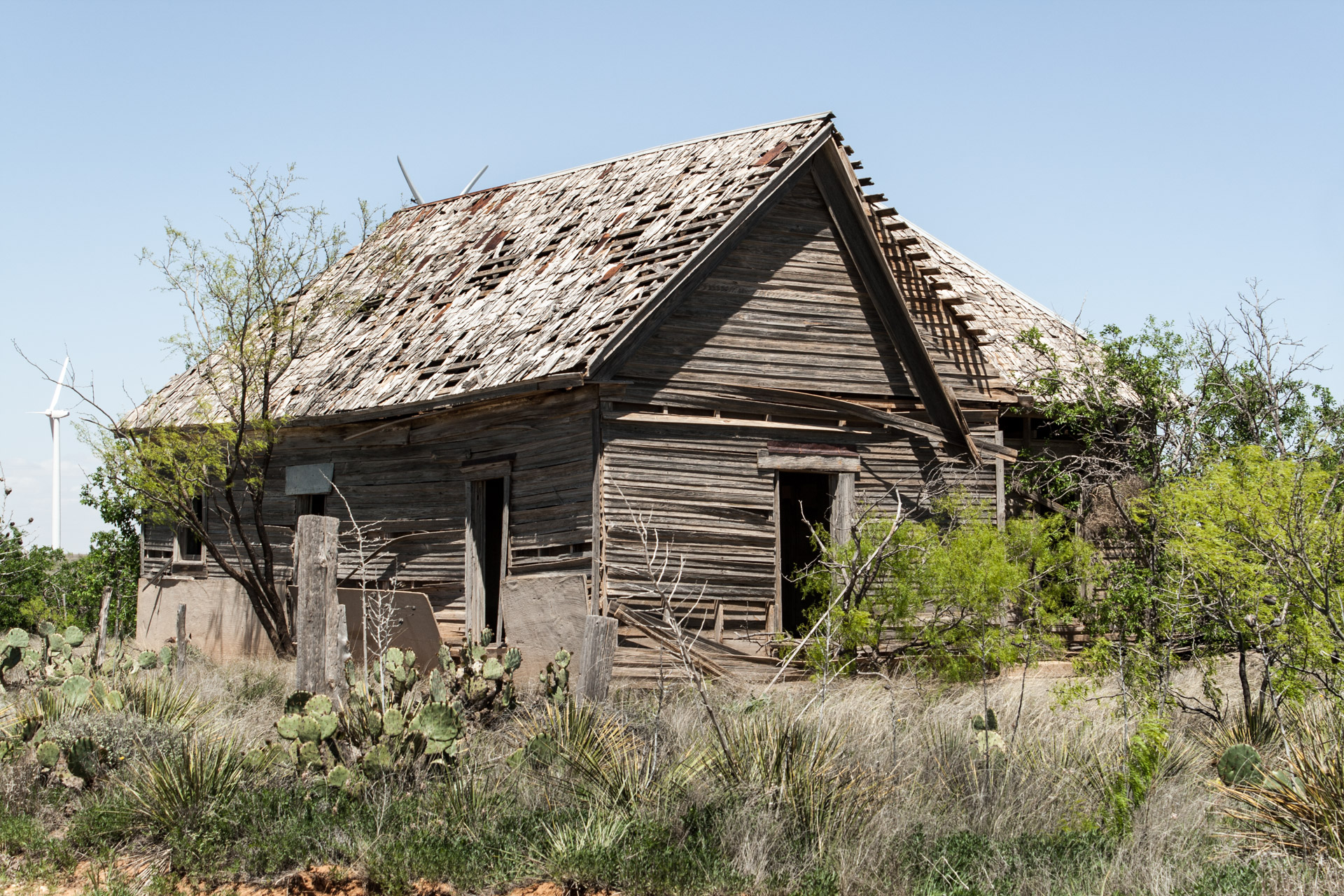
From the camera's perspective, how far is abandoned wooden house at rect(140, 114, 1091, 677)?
12.2 metres

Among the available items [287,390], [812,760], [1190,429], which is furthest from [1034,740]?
[287,390]

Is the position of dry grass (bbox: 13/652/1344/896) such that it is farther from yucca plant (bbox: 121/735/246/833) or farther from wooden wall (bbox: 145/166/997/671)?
wooden wall (bbox: 145/166/997/671)

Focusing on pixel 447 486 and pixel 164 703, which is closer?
pixel 164 703

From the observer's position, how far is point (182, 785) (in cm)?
741

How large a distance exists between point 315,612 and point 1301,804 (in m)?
6.10

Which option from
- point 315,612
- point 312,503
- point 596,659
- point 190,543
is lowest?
point 596,659

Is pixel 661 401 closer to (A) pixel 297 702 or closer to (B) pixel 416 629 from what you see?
(B) pixel 416 629

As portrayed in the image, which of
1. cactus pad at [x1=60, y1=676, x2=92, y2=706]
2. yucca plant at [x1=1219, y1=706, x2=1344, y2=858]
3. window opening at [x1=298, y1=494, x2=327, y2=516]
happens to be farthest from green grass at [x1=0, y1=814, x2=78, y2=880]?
window opening at [x1=298, y1=494, x2=327, y2=516]

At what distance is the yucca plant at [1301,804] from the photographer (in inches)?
251

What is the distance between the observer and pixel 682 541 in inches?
484

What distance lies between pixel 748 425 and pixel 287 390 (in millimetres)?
6389

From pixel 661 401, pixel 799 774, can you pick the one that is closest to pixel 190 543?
pixel 661 401

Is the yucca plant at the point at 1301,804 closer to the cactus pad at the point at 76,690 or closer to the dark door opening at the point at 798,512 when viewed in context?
the cactus pad at the point at 76,690

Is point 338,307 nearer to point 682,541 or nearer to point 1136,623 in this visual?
point 682,541
